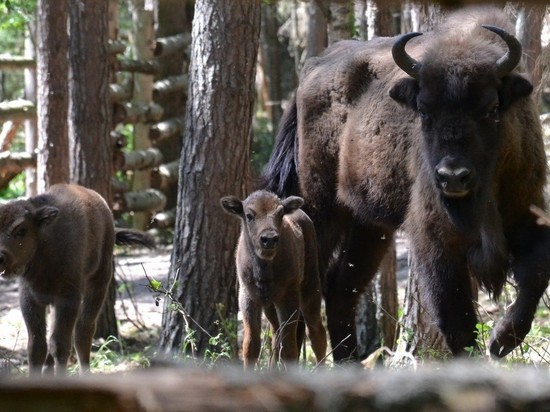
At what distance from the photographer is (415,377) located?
1.17m

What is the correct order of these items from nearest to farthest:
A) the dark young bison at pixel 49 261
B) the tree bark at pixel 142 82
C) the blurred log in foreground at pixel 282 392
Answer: the blurred log in foreground at pixel 282 392 → the dark young bison at pixel 49 261 → the tree bark at pixel 142 82

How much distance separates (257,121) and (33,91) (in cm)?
1462

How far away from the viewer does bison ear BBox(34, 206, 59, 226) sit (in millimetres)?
6973

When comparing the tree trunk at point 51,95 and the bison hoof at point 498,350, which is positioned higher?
the tree trunk at point 51,95

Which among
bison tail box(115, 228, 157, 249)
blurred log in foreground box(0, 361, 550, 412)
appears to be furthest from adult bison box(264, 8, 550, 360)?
blurred log in foreground box(0, 361, 550, 412)

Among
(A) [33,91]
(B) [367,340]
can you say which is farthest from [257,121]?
(B) [367,340]

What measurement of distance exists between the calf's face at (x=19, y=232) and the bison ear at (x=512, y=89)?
3388 mm

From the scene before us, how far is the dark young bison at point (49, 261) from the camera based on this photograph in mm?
6828

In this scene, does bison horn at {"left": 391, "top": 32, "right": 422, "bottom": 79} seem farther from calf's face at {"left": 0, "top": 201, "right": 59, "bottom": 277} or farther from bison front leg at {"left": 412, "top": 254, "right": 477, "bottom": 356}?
calf's face at {"left": 0, "top": 201, "right": 59, "bottom": 277}

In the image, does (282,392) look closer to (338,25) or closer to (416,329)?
(416,329)

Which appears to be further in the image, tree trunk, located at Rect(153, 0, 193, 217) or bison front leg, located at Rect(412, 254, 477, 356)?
tree trunk, located at Rect(153, 0, 193, 217)

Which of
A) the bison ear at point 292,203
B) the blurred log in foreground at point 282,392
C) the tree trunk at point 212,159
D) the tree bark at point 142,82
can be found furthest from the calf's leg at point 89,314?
the tree bark at point 142,82

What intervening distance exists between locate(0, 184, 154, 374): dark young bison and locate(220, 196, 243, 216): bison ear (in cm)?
123

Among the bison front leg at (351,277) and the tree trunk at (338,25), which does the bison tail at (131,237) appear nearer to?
the bison front leg at (351,277)
